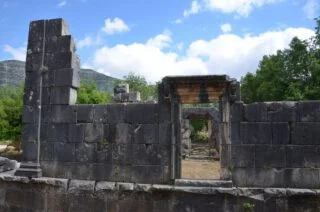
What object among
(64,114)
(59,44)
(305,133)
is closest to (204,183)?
(305,133)

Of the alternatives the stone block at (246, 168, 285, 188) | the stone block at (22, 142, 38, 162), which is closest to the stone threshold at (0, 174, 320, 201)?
the stone block at (246, 168, 285, 188)

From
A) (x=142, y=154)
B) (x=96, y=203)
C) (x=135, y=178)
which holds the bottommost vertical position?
(x=96, y=203)

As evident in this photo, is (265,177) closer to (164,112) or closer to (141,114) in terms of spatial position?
(164,112)

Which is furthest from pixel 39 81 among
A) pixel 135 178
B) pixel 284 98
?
pixel 284 98

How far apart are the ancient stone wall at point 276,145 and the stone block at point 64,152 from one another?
330 centimetres

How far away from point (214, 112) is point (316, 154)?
10039mm

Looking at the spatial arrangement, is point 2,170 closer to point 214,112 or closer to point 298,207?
point 298,207

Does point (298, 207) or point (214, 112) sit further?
point (214, 112)

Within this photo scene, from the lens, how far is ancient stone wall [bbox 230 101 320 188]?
6168mm

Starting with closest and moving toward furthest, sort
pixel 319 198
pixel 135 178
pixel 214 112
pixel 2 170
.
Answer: pixel 319 198 → pixel 135 178 → pixel 2 170 → pixel 214 112

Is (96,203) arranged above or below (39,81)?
below

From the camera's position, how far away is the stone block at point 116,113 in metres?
6.94

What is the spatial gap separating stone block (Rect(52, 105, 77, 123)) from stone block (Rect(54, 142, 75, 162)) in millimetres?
509

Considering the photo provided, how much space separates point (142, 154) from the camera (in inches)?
267
